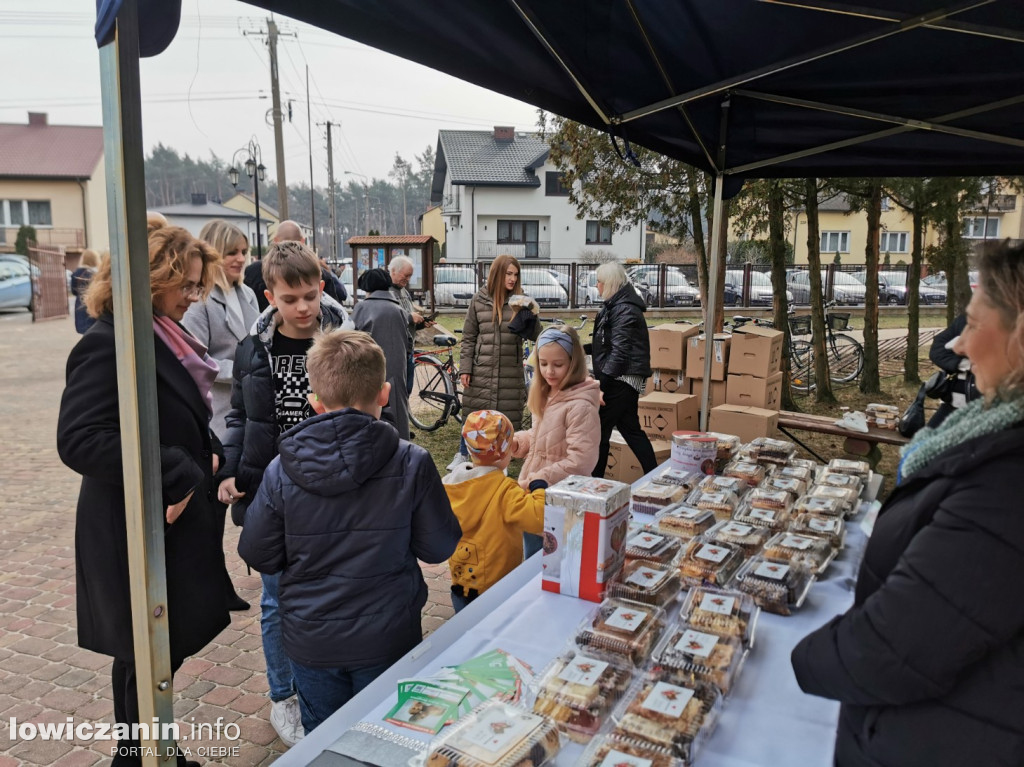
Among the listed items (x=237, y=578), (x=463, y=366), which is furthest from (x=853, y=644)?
(x=463, y=366)

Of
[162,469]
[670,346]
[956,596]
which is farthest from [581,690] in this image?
[670,346]

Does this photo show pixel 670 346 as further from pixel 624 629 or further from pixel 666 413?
pixel 624 629

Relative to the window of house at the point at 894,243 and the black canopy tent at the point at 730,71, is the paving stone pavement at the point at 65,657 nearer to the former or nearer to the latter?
the black canopy tent at the point at 730,71

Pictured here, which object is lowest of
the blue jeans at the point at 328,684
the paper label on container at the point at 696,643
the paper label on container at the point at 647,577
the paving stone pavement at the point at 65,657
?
the paving stone pavement at the point at 65,657

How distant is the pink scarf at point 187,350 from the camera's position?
6.45 feet

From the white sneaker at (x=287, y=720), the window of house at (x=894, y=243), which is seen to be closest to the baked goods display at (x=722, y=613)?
the white sneaker at (x=287, y=720)

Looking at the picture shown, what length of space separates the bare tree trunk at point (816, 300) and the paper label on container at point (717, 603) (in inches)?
294

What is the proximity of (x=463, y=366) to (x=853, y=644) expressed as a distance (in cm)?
483

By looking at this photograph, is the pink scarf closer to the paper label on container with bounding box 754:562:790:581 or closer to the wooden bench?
the paper label on container with bounding box 754:562:790:581

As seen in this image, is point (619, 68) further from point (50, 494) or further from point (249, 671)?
point (50, 494)

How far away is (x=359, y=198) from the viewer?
8625 cm

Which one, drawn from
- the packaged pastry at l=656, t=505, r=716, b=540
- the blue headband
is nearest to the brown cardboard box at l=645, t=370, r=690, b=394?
the blue headband

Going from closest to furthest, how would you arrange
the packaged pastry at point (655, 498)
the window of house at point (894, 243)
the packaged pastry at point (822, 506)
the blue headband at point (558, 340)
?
1. the packaged pastry at point (822, 506)
2. the packaged pastry at point (655, 498)
3. the blue headband at point (558, 340)
4. the window of house at point (894, 243)

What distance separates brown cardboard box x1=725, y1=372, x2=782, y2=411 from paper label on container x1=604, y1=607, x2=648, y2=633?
4205 millimetres
